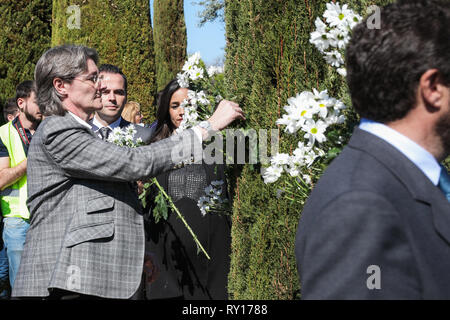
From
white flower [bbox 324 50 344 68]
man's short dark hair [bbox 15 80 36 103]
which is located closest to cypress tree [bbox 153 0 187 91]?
man's short dark hair [bbox 15 80 36 103]

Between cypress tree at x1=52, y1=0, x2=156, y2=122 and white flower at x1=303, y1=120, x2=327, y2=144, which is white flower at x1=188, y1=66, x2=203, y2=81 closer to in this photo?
white flower at x1=303, y1=120, x2=327, y2=144

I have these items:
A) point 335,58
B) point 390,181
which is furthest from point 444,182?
point 335,58

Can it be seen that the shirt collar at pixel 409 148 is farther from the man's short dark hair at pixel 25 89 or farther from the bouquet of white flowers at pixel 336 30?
the man's short dark hair at pixel 25 89

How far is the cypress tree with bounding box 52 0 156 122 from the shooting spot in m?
8.60

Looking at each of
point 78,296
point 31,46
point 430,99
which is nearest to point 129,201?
point 78,296

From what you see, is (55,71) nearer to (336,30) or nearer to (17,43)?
(336,30)

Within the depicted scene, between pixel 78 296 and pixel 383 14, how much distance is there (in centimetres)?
183

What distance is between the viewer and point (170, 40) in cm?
1577

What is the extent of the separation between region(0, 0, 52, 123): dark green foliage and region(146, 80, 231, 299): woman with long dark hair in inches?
232

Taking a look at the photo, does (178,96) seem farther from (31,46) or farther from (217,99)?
(31,46)

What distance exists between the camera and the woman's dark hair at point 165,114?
4.16 meters

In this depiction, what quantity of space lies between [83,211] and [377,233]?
1.68 meters

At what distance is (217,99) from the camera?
9.73ft

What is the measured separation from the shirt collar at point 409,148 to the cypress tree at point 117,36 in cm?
741
